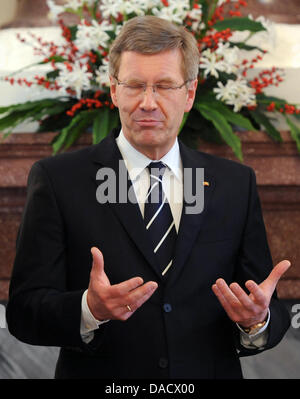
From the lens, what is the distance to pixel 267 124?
2809 mm

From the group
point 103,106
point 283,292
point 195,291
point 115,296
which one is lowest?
point 283,292

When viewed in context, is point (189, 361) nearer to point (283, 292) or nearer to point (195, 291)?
point (195, 291)

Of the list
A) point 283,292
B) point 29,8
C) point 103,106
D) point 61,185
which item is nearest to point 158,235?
point 61,185

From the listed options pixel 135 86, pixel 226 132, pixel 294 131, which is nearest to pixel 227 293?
pixel 135 86

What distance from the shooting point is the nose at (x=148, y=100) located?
1633mm

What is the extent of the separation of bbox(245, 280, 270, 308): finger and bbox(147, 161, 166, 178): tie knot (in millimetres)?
380

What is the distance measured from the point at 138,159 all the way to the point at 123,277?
0.29 metres

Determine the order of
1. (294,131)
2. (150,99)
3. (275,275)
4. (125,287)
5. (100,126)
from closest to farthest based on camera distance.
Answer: (125,287)
(275,275)
(150,99)
(100,126)
(294,131)

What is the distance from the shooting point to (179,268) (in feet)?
5.31

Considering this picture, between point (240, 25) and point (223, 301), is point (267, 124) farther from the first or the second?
point (223, 301)

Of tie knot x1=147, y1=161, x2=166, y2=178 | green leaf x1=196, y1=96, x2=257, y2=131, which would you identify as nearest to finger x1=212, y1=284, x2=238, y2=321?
tie knot x1=147, y1=161, x2=166, y2=178

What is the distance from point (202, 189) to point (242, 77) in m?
1.22

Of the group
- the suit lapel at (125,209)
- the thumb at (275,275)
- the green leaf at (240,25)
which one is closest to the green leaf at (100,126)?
the green leaf at (240,25)

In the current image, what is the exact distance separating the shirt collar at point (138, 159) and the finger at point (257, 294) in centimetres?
37
